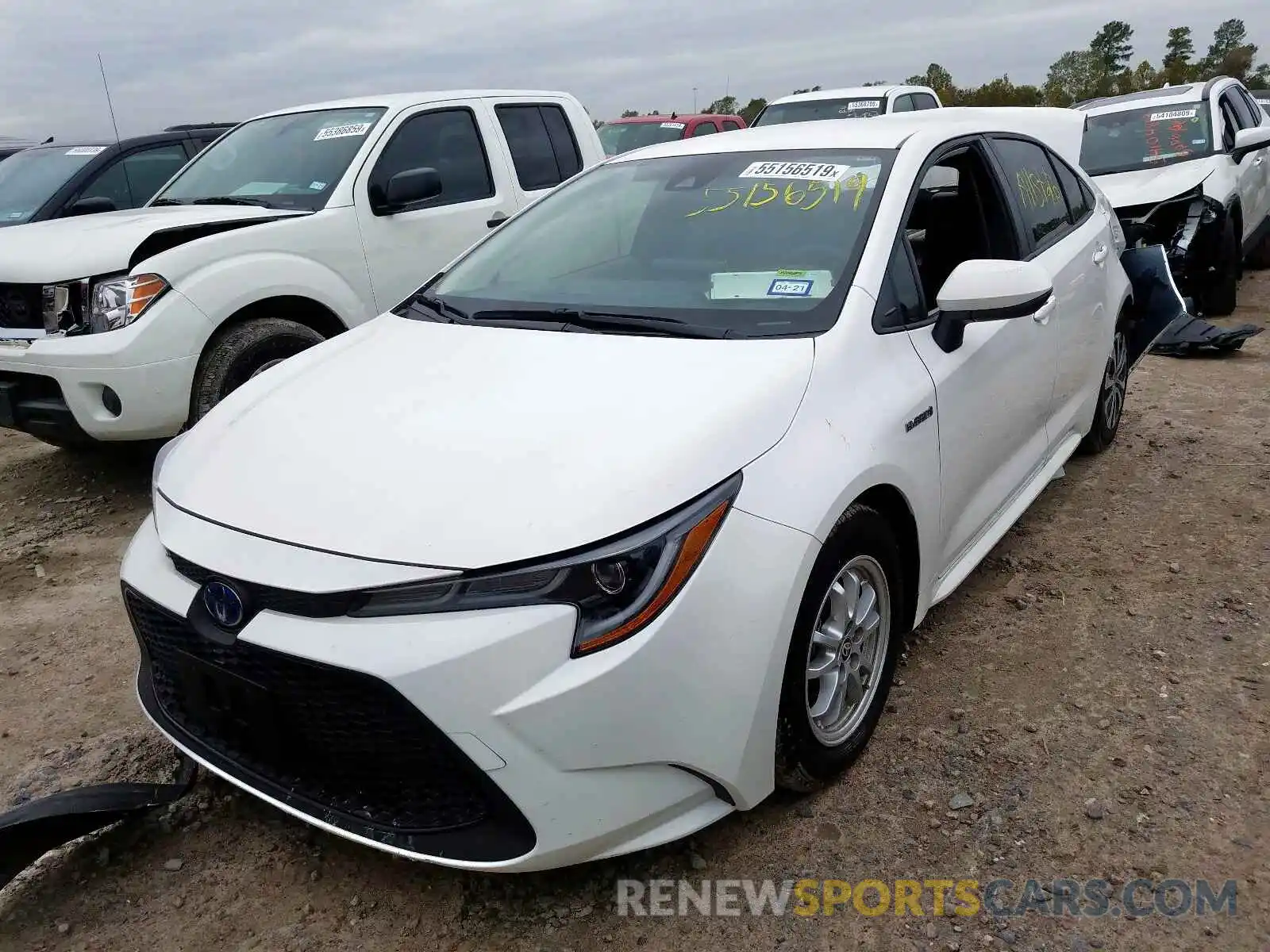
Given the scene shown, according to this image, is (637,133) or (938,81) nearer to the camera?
(637,133)

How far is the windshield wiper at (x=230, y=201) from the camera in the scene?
16.8 feet

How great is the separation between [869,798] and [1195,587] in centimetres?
A: 173

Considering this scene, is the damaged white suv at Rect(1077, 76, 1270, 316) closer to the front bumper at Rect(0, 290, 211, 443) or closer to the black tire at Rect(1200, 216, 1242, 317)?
the black tire at Rect(1200, 216, 1242, 317)

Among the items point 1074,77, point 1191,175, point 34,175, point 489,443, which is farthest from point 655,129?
point 1074,77

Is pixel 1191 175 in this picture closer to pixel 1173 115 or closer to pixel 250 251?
pixel 1173 115

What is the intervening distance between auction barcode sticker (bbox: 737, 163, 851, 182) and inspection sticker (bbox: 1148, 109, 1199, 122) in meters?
6.55

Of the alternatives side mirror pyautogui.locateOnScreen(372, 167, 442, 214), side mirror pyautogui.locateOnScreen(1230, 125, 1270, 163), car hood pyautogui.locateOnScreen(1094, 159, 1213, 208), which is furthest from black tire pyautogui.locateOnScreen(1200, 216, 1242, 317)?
side mirror pyautogui.locateOnScreen(372, 167, 442, 214)

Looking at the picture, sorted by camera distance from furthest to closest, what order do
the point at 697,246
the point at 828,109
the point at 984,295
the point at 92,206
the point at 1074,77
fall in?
the point at 1074,77
the point at 828,109
the point at 92,206
the point at 697,246
the point at 984,295

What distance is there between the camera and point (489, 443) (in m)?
2.14

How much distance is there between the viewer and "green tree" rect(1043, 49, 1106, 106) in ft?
122

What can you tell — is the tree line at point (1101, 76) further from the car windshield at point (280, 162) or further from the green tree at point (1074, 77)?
the car windshield at point (280, 162)

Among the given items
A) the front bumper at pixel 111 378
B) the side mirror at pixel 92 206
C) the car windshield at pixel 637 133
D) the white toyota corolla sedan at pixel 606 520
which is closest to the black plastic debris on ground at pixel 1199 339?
the white toyota corolla sedan at pixel 606 520

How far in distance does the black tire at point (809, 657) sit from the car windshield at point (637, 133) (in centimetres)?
1090

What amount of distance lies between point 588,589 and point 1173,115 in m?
8.28
